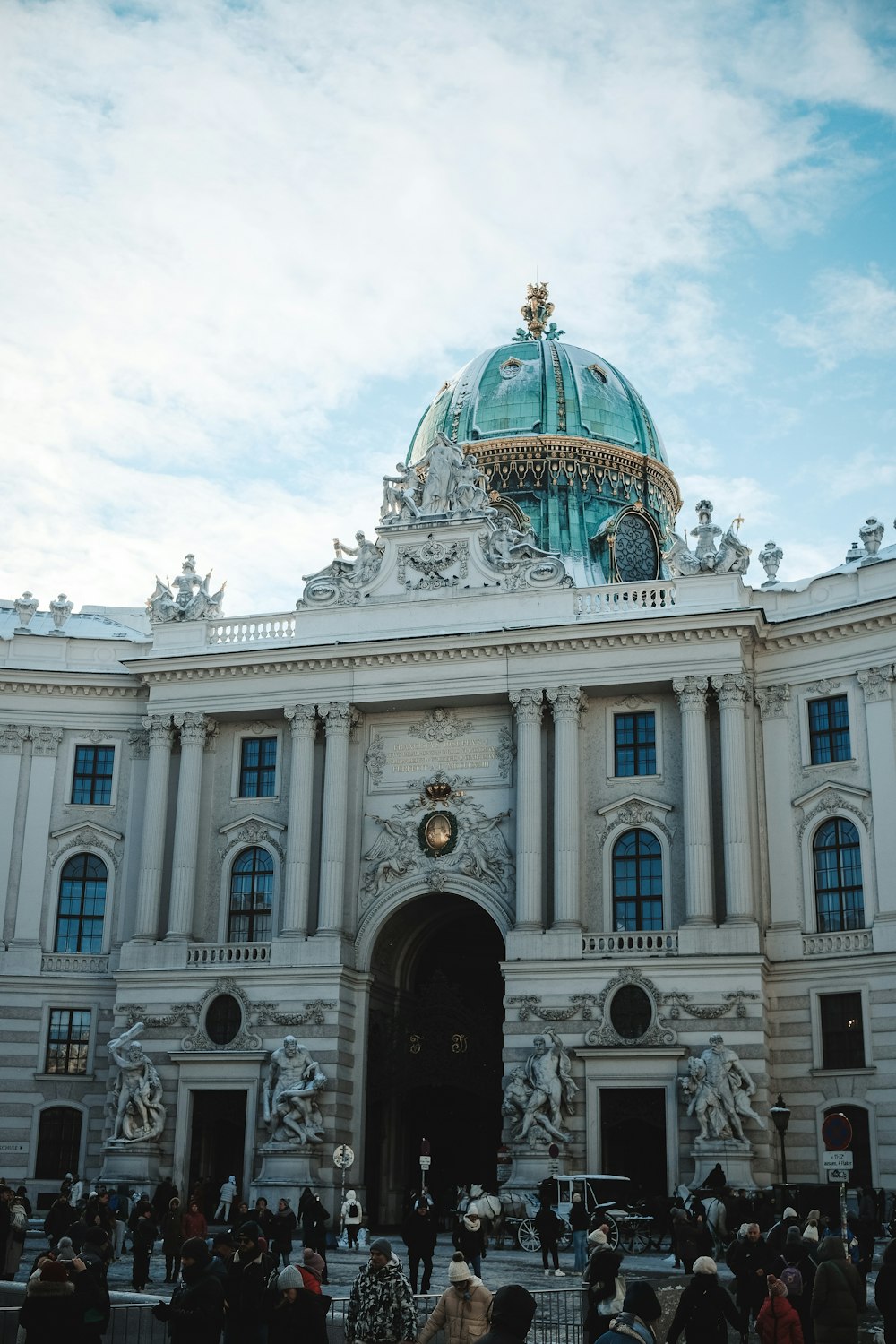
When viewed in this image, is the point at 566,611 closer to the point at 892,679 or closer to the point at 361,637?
the point at 361,637

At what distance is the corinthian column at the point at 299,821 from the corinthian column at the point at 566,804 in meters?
7.27

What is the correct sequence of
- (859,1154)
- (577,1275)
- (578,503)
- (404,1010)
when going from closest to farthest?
1. (577,1275)
2. (859,1154)
3. (404,1010)
4. (578,503)

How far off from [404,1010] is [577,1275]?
64.4 ft

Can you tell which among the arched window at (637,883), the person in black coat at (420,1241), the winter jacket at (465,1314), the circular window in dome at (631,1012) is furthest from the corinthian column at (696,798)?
the winter jacket at (465,1314)

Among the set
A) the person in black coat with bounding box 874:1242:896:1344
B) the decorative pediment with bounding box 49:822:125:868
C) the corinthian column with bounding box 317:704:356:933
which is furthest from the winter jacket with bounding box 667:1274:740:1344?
the decorative pediment with bounding box 49:822:125:868

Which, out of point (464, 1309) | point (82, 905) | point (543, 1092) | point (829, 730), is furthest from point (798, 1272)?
point (82, 905)

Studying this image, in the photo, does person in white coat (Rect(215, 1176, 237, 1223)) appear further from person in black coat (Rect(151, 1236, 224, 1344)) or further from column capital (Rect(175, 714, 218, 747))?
person in black coat (Rect(151, 1236, 224, 1344))

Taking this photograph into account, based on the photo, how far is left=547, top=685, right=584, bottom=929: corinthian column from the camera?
43125 mm

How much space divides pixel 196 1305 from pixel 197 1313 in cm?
6

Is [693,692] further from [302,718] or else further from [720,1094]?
[302,718]

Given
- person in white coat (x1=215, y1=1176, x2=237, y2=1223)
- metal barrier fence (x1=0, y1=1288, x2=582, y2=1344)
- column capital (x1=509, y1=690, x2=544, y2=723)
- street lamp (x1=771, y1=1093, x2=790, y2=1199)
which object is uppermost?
column capital (x1=509, y1=690, x2=544, y2=723)

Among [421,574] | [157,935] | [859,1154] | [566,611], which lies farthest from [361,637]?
[859,1154]

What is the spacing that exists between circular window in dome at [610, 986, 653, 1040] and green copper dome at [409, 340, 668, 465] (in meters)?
22.9

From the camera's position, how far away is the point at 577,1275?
2964 cm
